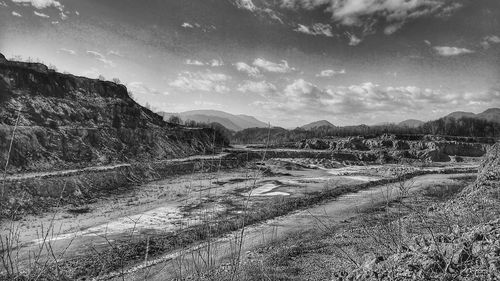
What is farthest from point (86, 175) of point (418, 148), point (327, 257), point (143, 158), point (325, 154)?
point (418, 148)

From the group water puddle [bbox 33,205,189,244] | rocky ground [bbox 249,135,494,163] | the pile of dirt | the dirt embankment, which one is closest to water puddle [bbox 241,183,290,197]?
the dirt embankment

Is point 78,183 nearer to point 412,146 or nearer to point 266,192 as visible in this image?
point 266,192

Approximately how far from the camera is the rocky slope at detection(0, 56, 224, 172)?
131 feet

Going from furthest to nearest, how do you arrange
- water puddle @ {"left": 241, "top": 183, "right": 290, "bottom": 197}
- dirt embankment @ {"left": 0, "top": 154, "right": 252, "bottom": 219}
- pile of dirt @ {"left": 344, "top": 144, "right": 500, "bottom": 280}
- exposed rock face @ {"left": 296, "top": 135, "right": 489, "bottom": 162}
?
exposed rock face @ {"left": 296, "top": 135, "right": 489, "bottom": 162} < water puddle @ {"left": 241, "top": 183, "right": 290, "bottom": 197} < dirt embankment @ {"left": 0, "top": 154, "right": 252, "bottom": 219} < pile of dirt @ {"left": 344, "top": 144, "right": 500, "bottom": 280}

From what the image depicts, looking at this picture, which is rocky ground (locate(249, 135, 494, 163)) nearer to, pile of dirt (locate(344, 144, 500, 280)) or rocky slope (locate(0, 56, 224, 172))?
rocky slope (locate(0, 56, 224, 172))

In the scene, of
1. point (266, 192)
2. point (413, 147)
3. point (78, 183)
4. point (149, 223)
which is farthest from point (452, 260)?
point (413, 147)

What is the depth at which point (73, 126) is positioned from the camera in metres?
48.3

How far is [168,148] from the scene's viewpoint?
56594mm

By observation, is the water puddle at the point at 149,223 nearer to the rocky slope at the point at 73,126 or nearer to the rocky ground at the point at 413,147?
the rocky slope at the point at 73,126

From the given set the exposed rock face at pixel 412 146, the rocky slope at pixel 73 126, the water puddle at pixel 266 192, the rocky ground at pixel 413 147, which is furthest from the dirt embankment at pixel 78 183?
the exposed rock face at pixel 412 146

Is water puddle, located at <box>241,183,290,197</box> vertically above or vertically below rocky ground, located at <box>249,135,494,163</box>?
below

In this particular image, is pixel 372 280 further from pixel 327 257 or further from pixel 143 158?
pixel 143 158

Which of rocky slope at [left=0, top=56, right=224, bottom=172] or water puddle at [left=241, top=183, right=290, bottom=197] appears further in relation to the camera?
rocky slope at [left=0, top=56, right=224, bottom=172]

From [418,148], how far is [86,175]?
78.7 metres
